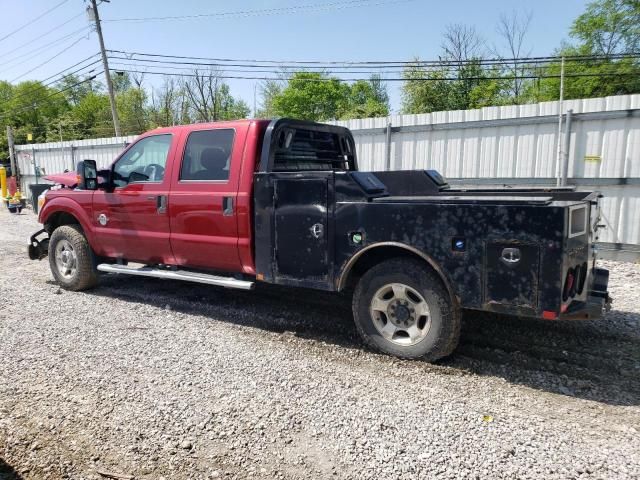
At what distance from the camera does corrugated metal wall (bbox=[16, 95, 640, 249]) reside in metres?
8.36

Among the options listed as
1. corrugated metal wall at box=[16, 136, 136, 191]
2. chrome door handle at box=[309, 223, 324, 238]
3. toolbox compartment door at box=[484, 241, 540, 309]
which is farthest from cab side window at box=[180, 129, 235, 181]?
corrugated metal wall at box=[16, 136, 136, 191]

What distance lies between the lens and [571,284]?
3.62 meters

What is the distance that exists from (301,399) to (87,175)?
415cm

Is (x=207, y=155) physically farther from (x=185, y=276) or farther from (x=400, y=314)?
(x=400, y=314)

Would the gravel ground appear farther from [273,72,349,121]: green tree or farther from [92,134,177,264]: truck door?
[273,72,349,121]: green tree

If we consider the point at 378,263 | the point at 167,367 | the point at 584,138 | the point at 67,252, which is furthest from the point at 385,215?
the point at 584,138

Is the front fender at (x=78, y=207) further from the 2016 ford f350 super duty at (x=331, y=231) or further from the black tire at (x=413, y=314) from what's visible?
the black tire at (x=413, y=314)

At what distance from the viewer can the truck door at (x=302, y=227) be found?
4.39 meters

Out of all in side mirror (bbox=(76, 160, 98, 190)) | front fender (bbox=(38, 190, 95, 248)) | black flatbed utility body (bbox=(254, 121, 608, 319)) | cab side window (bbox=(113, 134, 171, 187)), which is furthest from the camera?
front fender (bbox=(38, 190, 95, 248))

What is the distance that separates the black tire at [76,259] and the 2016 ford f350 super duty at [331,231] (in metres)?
0.02

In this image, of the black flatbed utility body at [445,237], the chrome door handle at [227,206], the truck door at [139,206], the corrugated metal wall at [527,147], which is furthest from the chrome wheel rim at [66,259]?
the corrugated metal wall at [527,147]

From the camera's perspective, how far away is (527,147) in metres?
9.33

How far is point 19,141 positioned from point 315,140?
229 ft

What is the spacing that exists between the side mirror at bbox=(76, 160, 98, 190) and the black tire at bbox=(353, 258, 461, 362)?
373 cm
